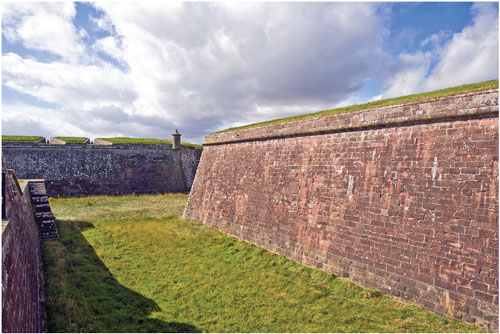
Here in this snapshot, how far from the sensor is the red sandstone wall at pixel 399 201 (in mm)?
5996

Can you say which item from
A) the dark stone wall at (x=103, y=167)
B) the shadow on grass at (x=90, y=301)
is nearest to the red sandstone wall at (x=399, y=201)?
the shadow on grass at (x=90, y=301)

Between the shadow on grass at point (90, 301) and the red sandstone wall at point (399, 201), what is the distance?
16.1ft

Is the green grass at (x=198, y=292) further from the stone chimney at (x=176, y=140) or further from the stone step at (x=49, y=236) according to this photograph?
the stone chimney at (x=176, y=140)

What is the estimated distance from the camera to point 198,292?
7.51m

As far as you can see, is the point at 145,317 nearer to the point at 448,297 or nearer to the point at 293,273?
the point at 293,273

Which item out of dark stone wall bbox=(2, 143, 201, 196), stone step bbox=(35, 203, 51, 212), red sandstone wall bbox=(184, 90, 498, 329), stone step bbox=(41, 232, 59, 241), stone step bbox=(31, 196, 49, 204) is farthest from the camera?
dark stone wall bbox=(2, 143, 201, 196)

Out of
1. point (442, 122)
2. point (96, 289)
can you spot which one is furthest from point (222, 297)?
point (442, 122)

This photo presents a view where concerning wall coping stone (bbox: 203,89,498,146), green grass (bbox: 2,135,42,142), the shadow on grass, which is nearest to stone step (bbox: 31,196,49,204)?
the shadow on grass

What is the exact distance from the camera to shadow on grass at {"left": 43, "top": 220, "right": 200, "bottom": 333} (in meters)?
5.86

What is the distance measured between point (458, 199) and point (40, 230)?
1388 centimetres

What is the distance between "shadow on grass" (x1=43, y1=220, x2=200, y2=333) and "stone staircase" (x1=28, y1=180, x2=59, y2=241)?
1409mm

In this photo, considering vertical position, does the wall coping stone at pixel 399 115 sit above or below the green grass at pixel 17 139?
above

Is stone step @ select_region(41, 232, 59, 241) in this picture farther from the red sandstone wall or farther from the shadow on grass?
the red sandstone wall

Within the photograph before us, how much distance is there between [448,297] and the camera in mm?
6105
